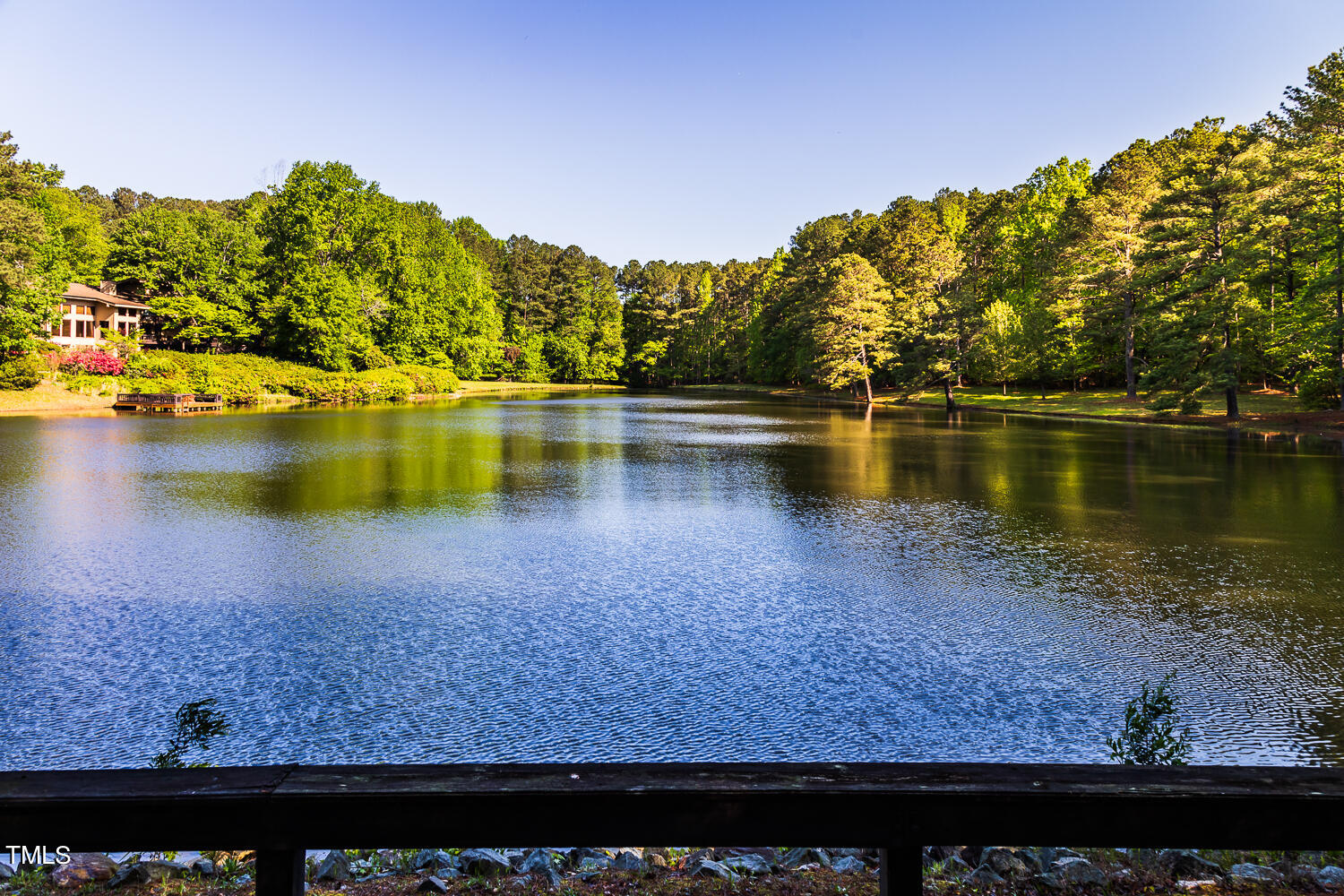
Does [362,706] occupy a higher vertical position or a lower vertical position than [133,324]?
lower

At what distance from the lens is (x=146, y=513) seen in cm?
1333

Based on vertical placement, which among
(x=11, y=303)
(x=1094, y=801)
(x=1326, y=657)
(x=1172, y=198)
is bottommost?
(x=1326, y=657)

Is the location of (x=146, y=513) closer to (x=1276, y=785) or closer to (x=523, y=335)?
(x=1276, y=785)

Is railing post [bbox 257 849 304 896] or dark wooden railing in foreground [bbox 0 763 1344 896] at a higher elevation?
dark wooden railing in foreground [bbox 0 763 1344 896]

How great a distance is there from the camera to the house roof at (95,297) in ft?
165

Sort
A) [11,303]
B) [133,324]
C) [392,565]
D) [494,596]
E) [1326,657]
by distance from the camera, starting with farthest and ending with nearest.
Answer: [133,324] → [11,303] → [392,565] → [494,596] → [1326,657]

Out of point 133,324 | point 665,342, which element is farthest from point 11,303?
point 665,342

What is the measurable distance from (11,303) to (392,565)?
1571 inches

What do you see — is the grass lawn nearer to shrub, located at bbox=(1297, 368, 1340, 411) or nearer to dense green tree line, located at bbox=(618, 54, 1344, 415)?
dense green tree line, located at bbox=(618, 54, 1344, 415)

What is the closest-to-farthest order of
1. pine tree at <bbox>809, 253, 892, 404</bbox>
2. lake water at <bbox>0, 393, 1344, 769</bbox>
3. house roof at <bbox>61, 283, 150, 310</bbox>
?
lake water at <bbox>0, 393, 1344, 769</bbox> → house roof at <bbox>61, 283, 150, 310</bbox> → pine tree at <bbox>809, 253, 892, 404</bbox>

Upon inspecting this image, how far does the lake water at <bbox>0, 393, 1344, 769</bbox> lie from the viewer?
552 centimetres

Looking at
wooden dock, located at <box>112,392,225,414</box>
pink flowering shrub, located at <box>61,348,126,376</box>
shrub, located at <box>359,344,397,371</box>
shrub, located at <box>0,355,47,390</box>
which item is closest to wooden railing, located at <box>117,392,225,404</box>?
wooden dock, located at <box>112,392,225,414</box>

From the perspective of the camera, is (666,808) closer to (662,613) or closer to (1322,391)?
(662,613)

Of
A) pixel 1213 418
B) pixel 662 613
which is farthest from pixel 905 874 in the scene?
pixel 1213 418
